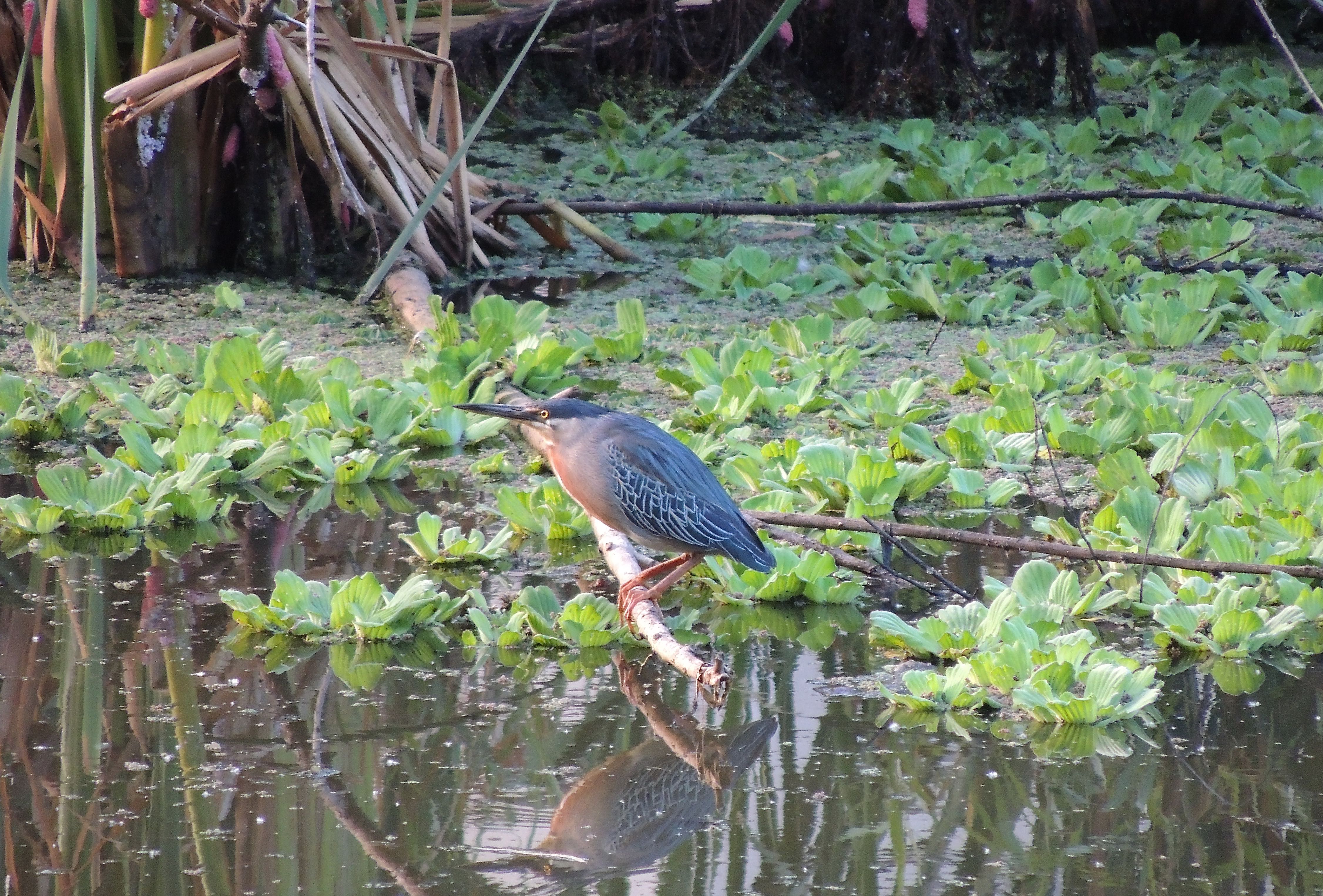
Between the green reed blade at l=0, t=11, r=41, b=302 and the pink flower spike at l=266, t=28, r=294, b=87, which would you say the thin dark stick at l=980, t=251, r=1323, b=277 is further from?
the green reed blade at l=0, t=11, r=41, b=302

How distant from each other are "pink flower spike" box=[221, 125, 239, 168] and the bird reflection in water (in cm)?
352

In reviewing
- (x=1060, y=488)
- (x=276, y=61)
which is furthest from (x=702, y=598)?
(x=276, y=61)

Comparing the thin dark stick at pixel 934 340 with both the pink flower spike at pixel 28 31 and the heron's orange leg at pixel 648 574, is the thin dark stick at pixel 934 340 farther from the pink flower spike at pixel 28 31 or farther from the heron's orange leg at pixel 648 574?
the pink flower spike at pixel 28 31

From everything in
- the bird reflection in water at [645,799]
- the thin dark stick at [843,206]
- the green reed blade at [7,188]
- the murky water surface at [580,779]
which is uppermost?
the green reed blade at [7,188]

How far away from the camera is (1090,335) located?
4.94 meters

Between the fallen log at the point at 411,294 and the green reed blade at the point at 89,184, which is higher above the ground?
the green reed blade at the point at 89,184

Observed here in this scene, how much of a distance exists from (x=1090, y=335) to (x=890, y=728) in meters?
2.83

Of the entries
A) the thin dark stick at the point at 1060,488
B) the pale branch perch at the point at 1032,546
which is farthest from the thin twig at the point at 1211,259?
the pale branch perch at the point at 1032,546

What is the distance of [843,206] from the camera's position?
6.02 meters

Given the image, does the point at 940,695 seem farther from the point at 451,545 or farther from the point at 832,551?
the point at 451,545

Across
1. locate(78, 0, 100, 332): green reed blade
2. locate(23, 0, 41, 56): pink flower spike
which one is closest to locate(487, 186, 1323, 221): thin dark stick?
locate(23, 0, 41, 56): pink flower spike

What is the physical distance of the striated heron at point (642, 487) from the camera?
113 inches

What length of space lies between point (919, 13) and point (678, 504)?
19.0ft

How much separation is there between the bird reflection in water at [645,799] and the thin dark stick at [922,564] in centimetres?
60
